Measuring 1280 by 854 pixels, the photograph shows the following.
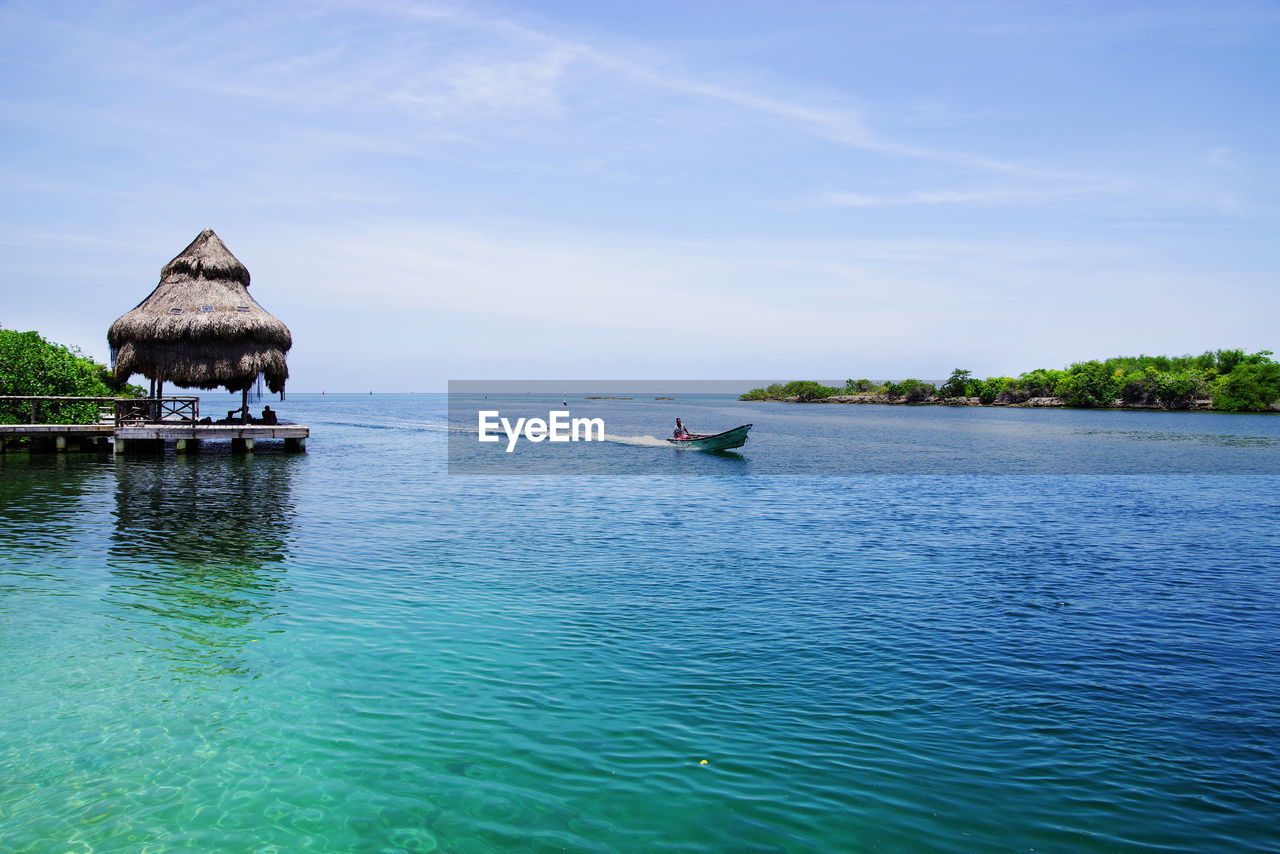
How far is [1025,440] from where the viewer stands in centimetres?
6700

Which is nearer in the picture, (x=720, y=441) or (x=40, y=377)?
(x=40, y=377)

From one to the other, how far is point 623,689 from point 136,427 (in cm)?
3418

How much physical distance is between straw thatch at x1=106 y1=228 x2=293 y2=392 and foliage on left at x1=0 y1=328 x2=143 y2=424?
3553 mm

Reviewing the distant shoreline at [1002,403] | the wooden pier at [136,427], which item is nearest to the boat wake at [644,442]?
the wooden pier at [136,427]

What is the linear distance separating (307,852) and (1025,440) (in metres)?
71.5

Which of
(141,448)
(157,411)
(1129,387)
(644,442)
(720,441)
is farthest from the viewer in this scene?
(1129,387)

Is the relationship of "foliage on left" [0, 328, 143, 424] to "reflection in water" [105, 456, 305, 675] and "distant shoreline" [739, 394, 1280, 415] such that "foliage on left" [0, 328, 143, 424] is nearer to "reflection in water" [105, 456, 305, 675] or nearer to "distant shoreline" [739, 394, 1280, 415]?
"reflection in water" [105, 456, 305, 675]

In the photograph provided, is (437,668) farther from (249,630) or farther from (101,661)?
(101,661)

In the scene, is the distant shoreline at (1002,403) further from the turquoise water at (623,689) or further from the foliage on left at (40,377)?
the foliage on left at (40,377)

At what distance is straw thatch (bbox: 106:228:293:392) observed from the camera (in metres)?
36.0

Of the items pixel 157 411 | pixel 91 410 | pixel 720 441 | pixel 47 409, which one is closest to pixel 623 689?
pixel 157 411

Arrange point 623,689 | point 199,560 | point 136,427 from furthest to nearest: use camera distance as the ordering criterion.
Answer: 1. point 136,427
2. point 199,560
3. point 623,689

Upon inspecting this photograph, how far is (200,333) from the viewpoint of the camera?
35.9 m

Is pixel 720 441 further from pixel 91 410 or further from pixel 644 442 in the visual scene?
pixel 91 410
